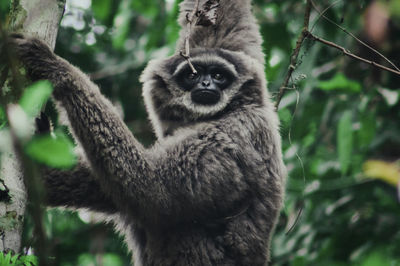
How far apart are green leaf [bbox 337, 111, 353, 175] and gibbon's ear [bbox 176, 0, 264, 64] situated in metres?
1.48

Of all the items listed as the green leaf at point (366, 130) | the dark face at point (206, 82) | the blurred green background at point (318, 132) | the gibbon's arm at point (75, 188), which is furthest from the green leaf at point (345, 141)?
the gibbon's arm at point (75, 188)

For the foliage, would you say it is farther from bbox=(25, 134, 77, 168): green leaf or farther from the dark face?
the dark face

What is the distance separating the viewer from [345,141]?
270 inches

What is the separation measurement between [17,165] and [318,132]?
5597 mm

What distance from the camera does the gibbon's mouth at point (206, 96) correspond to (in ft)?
20.3

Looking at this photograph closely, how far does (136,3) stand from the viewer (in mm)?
8500

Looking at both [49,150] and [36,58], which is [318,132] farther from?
[49,150]

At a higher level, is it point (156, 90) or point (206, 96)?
point (156, 90)

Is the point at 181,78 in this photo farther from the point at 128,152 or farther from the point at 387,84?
the point at 387,84

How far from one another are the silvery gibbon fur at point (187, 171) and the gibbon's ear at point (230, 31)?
2.28ft

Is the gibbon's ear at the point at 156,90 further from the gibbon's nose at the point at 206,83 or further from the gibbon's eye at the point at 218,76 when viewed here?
the gibbon's eye at the point at 218,76

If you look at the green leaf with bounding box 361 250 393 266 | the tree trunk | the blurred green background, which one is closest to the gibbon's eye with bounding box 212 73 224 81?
the blurred green background

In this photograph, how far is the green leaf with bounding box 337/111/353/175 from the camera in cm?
680

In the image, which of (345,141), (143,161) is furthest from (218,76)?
(345,141)
